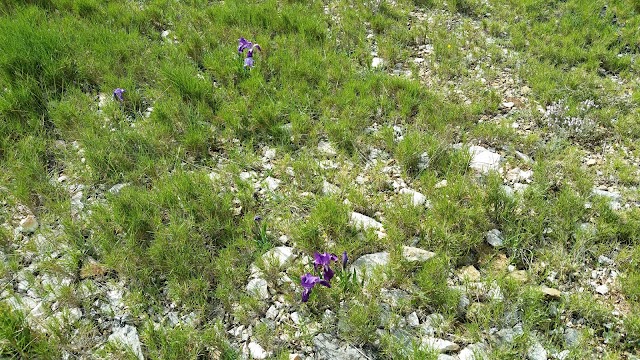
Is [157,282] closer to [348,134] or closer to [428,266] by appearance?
[428,266]

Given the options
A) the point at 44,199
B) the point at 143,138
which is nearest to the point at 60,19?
the point at 143,138

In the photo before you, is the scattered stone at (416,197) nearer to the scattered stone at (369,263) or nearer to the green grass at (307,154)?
the green grass at (307,154)

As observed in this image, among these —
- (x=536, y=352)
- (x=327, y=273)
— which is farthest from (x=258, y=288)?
(x=536, y=352)

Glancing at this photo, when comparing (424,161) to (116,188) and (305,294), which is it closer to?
A: (305,294)

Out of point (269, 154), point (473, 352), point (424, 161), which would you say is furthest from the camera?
point (269, 154)

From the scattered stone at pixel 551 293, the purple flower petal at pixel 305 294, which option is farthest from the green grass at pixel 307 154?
the purple flower petal at pixel 305 294

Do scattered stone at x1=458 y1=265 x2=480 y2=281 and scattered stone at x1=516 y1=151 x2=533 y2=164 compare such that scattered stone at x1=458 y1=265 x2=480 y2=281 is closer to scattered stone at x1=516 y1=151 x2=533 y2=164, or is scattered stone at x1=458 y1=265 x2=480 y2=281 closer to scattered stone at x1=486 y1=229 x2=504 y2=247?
scattered stone at x1=486 y1=229 x2=504 y2=247
